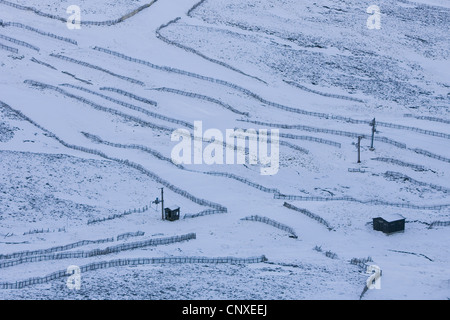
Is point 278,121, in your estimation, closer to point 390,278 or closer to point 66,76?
point 66,76

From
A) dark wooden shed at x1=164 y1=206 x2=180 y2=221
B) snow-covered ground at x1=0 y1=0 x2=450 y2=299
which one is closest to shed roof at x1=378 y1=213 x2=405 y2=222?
snow-covered ground at x1=0 y1=0 x2=450 y2=299

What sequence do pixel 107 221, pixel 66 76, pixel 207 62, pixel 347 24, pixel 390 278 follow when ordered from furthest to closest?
pixel 347 24, pixel 207 62, pixel 66 76, pixel 107 221, pixel 390 278

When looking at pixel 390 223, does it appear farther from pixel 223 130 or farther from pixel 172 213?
pixel 223 130

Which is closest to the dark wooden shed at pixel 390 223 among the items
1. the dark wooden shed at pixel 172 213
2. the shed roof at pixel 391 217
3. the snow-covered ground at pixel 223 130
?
the shed roof at pixel 391 217

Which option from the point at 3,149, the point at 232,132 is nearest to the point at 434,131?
the point at 232,132

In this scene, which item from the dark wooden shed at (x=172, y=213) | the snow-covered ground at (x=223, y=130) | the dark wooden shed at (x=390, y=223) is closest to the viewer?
the snow-covered ground at (x=223, y=130)

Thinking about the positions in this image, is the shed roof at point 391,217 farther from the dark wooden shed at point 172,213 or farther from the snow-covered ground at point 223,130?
the dark wooden shed at point 172,213
